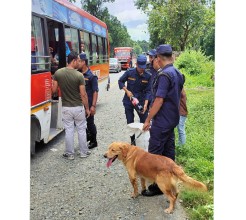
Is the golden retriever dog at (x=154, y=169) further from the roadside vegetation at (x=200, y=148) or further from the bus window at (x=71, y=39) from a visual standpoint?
the bus window at (x=71, y=39)

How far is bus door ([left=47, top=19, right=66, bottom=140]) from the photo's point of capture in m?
5.98

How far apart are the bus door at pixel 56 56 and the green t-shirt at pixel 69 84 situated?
627 millimetres

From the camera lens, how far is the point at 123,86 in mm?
5387

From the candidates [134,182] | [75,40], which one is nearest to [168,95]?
[134,182]

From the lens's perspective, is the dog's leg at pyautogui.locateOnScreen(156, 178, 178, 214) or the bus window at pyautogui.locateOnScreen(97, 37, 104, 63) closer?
the dog's leg at pyautogui.locateOnScreen(156, 178, 178, 214)

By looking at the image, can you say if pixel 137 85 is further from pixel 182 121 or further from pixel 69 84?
pixel 69 84

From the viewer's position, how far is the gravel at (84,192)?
356 centimetres

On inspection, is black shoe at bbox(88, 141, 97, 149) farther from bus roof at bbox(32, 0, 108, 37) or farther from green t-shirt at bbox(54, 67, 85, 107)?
bus roof at bbox(32, 0, 108, 37)

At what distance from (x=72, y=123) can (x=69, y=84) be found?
646mm

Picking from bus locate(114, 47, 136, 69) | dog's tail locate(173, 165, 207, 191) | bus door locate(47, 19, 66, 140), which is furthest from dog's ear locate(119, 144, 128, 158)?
bus locate(114, 47, 136, 69)

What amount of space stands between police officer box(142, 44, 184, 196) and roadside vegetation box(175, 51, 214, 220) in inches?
13.2
